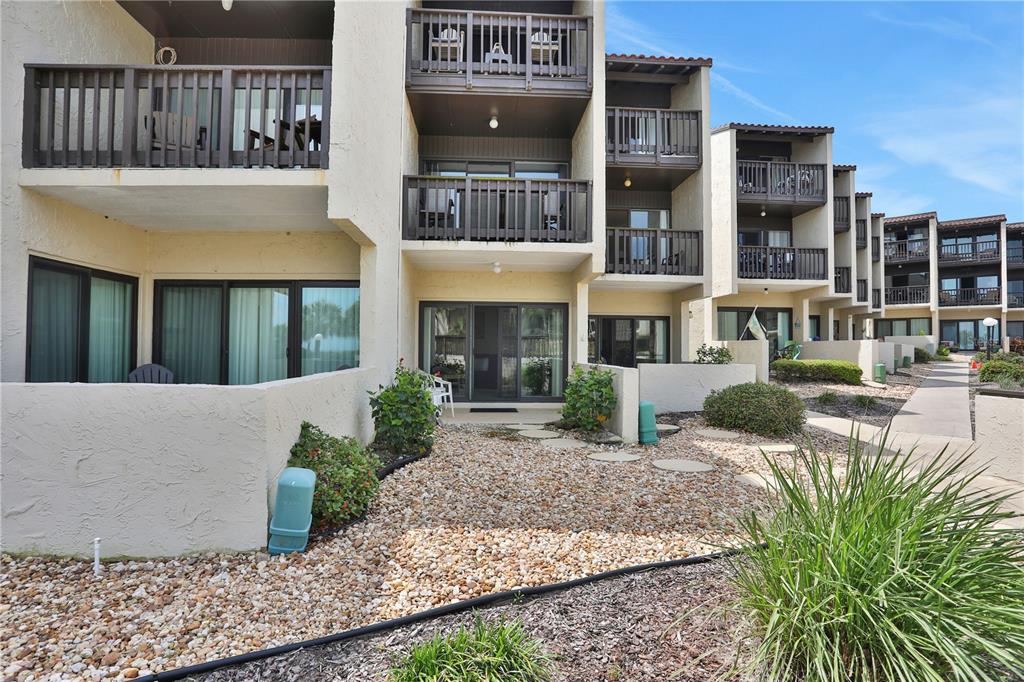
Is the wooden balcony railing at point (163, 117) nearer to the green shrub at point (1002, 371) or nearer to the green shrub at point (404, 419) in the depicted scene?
the green shrub at point (404, 419)

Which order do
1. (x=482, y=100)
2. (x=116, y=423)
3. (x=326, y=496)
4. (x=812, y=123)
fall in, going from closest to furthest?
1. (x=116, y=423)
2. (x=326, y=496)
3. (x=482, y=100)
4. (x=812, y=123)

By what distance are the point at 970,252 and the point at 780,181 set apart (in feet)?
91.3

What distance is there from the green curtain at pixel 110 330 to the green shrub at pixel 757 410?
32.7 feet

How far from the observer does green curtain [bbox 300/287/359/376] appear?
774 cm

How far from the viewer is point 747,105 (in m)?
19.2

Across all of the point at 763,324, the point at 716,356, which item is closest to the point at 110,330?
the point at 716,356

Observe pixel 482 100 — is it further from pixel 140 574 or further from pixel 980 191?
pixel 980 191

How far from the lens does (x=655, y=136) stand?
1159 centimetres

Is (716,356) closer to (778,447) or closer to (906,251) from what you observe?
(778,447)

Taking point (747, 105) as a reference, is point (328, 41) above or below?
below

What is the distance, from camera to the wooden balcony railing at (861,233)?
2338 cm

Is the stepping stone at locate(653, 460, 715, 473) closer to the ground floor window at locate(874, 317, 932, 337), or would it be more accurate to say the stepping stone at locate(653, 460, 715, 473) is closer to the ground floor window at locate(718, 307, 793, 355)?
the ground floor window at locate(718, 307, 793, 355)

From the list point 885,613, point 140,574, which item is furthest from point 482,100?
point 885,613

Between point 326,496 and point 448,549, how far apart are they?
1.16m
